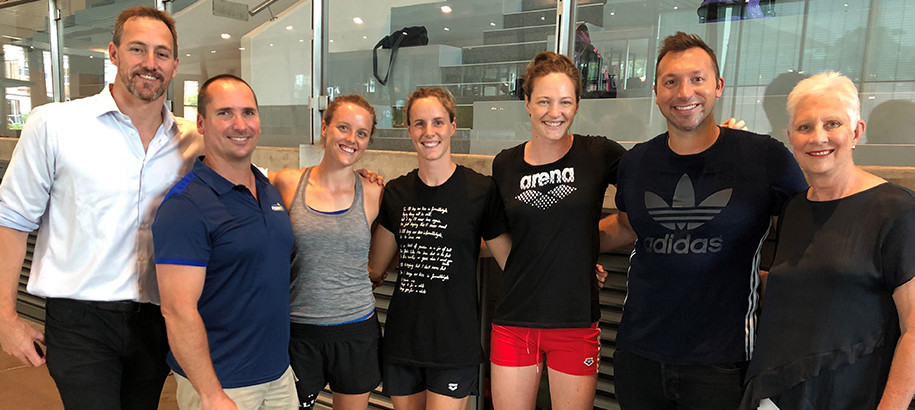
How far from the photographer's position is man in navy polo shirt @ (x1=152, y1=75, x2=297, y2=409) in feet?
5.34

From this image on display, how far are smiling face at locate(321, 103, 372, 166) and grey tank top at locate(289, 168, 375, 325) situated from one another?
197 mm

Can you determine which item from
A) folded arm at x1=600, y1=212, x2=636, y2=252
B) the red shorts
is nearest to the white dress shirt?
the red shorts

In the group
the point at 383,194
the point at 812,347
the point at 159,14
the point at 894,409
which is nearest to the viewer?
the point at 894,409

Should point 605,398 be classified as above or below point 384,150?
below

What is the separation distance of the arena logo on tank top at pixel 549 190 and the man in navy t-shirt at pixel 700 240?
31 cm

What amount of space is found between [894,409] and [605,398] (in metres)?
1.31

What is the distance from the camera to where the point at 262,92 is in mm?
4090

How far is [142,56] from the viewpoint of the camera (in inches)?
72.7

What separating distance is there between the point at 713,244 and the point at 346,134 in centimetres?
128

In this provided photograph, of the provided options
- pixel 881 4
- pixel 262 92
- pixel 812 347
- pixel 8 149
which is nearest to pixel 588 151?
pixel 812 347

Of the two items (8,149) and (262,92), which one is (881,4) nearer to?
(262,92)

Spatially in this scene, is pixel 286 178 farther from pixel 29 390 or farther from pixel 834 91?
pixel 29 390

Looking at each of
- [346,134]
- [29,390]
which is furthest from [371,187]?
[29,390]

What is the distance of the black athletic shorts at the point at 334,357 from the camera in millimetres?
2047
